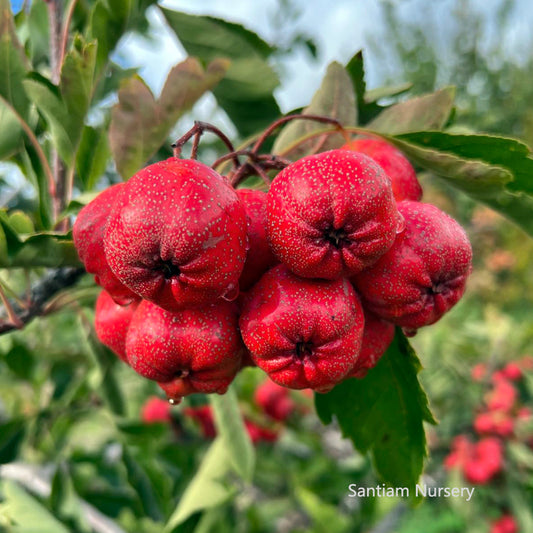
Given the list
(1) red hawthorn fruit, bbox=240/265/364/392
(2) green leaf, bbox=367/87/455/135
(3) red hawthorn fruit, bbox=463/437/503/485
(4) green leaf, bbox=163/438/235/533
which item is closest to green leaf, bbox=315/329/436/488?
(1) red hawthorn fruit, bbox=240/265/364/392

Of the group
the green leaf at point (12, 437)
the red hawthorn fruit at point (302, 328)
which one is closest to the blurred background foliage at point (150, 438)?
the green leaf at point (12, 437)

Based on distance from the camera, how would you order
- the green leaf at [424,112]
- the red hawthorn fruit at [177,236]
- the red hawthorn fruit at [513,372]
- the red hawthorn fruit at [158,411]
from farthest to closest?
the red hawthorn fruit at [513,372], the red hawthorn fruit at [158,411], the green leaf at [424,112], the red hawthorn fruit at [177,236]

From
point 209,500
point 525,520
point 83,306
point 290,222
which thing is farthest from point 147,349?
point 525,520

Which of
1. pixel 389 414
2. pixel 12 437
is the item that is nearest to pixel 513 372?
pixel 389 414

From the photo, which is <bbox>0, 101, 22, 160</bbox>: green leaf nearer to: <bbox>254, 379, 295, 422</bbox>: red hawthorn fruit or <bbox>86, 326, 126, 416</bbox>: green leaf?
<bbox>86, 326, 126, 416</bbox>: green leaf

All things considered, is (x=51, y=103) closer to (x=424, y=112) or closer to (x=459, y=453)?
(x=424, y=112)

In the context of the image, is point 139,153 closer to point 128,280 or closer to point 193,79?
point 193,79

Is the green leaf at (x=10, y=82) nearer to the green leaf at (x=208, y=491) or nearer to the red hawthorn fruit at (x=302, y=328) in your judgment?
the red hawthorn fruit at (x=302, y=328)
